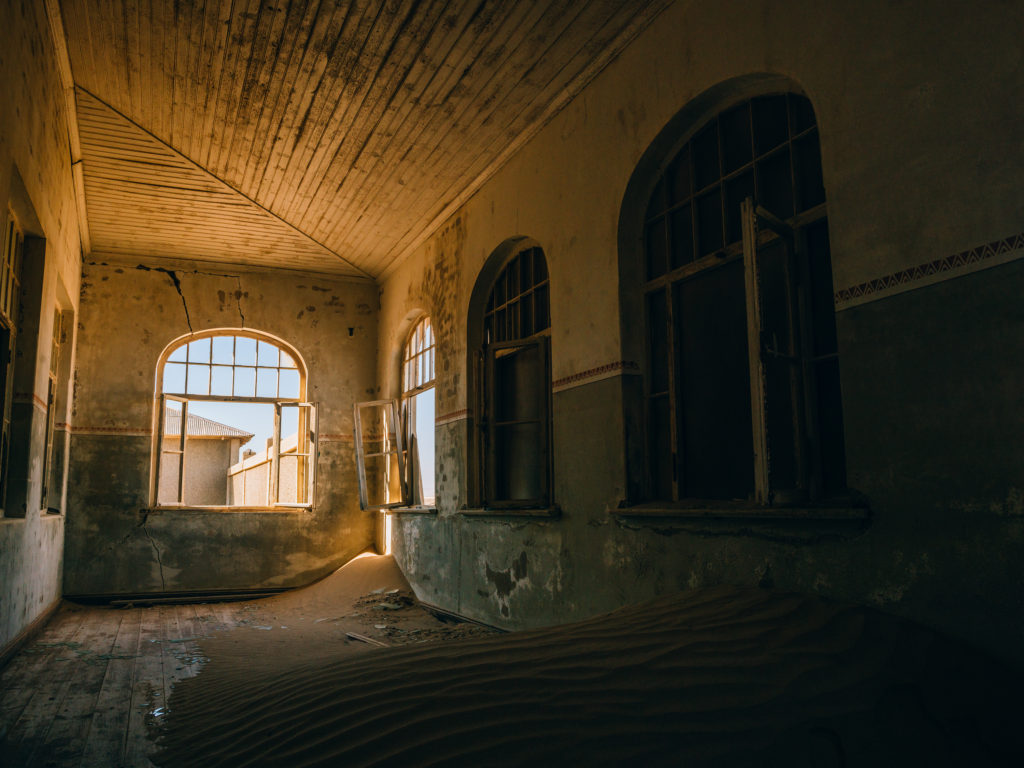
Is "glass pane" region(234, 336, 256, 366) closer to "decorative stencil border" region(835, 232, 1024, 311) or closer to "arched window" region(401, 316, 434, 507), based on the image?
"arched window" region(401, 316, 434, 507)

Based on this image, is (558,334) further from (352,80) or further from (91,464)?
(91,464)

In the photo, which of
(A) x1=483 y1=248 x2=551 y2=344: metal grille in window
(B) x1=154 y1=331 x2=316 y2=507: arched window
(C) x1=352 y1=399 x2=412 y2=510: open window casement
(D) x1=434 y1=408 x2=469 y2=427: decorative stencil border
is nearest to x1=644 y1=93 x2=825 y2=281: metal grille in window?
(A) x1=483 y1=248 x2=551 y2=344: metal grille in window

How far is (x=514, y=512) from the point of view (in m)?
→ 6.65

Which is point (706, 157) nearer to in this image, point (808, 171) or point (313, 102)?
point (808, 171)

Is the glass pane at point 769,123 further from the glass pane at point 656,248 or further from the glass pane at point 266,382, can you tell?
the glass pane at point 266,382

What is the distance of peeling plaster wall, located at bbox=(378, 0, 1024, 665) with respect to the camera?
10.0 feet

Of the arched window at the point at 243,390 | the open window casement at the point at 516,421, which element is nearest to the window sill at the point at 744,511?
the open window casement at the point at 516,421

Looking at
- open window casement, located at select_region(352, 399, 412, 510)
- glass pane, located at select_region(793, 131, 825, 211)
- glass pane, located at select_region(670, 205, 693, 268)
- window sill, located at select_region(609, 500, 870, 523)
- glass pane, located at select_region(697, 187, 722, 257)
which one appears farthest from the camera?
open window casement, located at select_region(352, 399, 412, 510)

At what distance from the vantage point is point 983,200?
3139mm

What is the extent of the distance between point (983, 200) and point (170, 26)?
5.52 meters

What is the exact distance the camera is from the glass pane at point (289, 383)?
11164mm

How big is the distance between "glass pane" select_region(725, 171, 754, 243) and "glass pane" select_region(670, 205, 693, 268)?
0.35 m

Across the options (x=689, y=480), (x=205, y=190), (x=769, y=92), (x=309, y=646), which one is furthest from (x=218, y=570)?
(x=769, y=92)

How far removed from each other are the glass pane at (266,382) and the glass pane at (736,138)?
793 cm
